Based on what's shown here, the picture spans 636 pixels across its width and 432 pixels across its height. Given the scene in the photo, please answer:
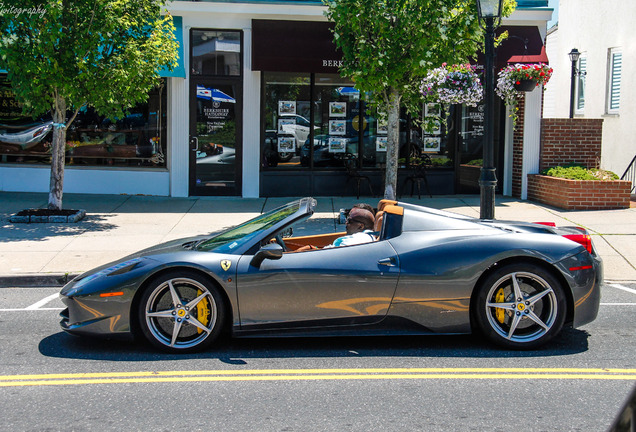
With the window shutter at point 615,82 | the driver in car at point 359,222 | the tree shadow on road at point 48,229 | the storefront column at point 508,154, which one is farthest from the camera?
the window shutter at point 615,82

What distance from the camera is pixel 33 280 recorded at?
873cm

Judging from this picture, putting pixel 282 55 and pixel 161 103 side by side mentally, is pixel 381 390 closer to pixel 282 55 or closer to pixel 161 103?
pixel 282 55

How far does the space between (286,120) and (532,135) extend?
529cm

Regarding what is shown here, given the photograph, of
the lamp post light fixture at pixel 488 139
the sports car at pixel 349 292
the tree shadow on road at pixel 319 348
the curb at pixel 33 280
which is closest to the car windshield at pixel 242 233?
the sports car at pixel 349 292

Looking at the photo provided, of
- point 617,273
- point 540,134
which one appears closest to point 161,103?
point 540,134

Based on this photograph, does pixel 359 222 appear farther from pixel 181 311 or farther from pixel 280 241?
pixel 181 311

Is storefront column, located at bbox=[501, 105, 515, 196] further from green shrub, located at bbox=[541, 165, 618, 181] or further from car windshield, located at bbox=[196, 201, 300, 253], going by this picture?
car windshield, located at bbox=[196, 201, 300, 253]

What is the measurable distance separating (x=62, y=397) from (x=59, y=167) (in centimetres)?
855

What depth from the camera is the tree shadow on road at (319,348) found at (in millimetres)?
5645

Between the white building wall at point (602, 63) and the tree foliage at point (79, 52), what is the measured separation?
494 inches

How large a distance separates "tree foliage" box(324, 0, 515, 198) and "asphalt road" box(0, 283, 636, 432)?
5.88 m

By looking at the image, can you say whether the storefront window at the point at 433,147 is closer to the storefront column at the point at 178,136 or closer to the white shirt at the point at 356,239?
the storefront column at the point at 178,136

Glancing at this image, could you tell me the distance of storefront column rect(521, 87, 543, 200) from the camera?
1563cm

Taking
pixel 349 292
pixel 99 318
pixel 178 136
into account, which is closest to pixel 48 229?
pixel 178 136
